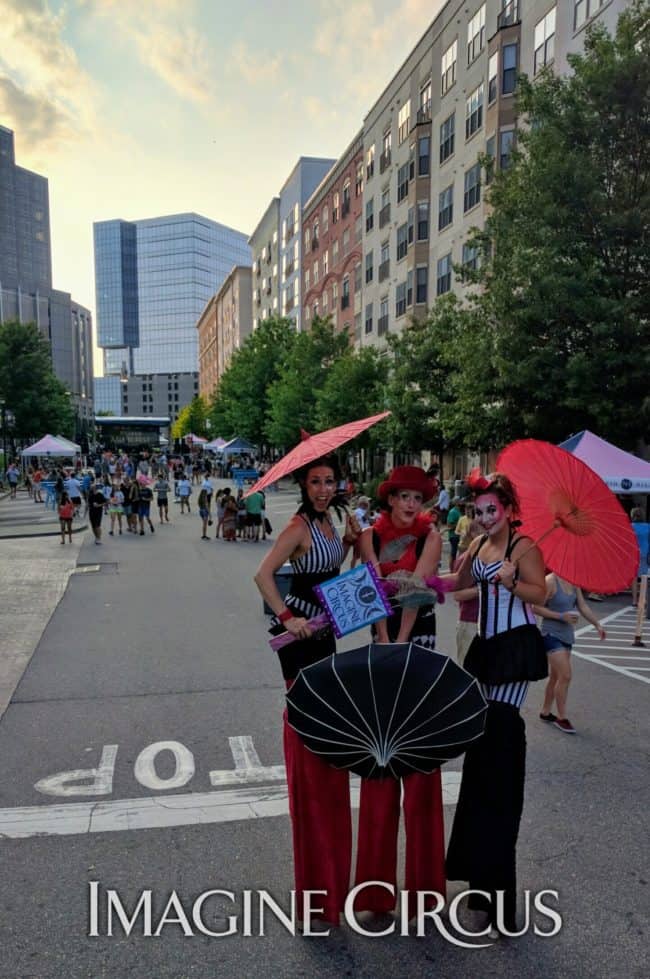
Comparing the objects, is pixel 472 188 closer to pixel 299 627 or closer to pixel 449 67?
pixel 449 67

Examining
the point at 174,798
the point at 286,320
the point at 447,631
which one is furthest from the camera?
the point at 286,320

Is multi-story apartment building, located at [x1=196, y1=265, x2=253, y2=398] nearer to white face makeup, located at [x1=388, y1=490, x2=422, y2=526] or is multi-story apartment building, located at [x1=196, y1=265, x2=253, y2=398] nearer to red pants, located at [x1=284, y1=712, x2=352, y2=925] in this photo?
white face makeup, located at [x1=388, y1=490, x2=422, y2=526]

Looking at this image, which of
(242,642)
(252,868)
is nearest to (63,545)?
(242,642)

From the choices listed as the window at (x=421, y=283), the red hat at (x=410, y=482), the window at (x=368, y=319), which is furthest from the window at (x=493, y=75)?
the red hat at (x=410, y=482)

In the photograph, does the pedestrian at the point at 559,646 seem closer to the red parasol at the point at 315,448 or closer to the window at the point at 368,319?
the red parasol at the point at 315,448

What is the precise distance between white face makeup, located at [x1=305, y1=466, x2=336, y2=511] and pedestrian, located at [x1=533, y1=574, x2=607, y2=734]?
9.24ft

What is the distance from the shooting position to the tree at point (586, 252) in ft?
42.9

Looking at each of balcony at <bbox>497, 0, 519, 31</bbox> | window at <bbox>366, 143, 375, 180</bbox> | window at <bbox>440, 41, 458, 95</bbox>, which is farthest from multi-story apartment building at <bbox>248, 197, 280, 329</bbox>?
balcony at <bbox>497, 0, 519, 31</bbox>

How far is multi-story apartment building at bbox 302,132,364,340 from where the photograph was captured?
44.9 m

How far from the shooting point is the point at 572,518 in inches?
154

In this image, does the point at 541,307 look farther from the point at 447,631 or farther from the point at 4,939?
the point at 4,939

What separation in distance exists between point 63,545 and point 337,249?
122ft

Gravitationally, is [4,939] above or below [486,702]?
below

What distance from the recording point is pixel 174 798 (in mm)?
4676
